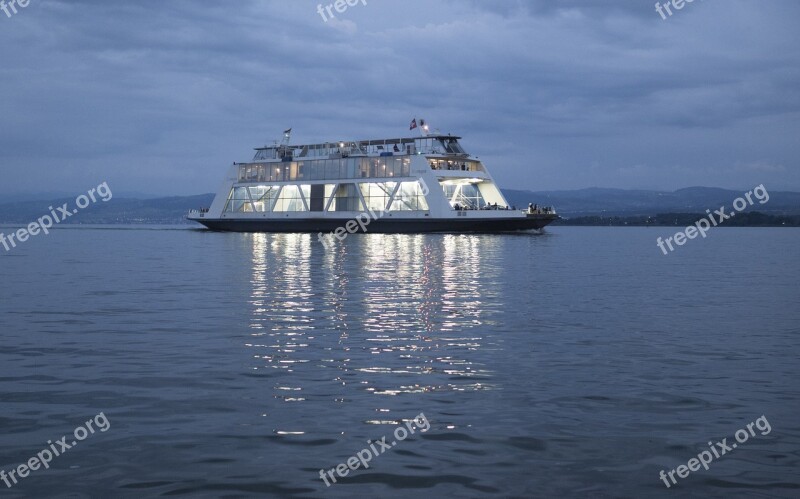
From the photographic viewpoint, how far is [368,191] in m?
89.9

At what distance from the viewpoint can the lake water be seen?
26.5 ft

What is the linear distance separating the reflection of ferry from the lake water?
5680cm

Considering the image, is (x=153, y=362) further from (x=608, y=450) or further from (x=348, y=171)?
(x=348, y=171)

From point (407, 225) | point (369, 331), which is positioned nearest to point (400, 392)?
point (369, 331)

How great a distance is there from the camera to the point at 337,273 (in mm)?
33812

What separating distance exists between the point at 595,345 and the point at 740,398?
4531 millimetres

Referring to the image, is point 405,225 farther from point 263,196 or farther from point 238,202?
point 238,202

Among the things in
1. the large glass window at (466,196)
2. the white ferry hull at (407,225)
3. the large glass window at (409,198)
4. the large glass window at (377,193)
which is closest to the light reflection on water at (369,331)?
the white ferry hull at (407,225)

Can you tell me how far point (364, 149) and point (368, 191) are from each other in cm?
634

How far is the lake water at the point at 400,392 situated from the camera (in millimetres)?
8078

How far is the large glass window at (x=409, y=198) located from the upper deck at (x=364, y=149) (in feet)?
12.2

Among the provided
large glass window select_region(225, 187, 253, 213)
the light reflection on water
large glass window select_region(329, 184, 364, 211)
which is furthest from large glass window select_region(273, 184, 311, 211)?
the light reflection on water

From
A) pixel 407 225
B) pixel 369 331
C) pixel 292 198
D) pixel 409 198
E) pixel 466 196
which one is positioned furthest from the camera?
pixel 292 198

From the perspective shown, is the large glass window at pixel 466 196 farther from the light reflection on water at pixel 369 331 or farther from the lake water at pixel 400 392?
the lake water at pixel 400 392
